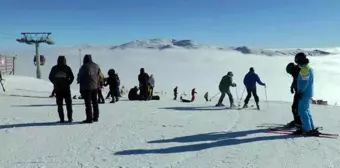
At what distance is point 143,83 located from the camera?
18.0 meters

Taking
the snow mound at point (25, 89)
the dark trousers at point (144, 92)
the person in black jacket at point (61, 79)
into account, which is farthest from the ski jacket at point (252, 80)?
the snow mound at point (25, 89)

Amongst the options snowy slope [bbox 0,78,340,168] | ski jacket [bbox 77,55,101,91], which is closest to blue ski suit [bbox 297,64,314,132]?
snowy slope [bbox 0,78,340,168]

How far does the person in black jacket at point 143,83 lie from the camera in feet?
58.4

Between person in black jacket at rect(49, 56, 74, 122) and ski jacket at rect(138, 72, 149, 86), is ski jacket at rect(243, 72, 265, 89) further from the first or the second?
person in black jacket at rect(49, 56, 74, 122)

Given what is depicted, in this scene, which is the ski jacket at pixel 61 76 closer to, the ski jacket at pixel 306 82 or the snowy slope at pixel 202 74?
the ski jacket at pixel 306 82

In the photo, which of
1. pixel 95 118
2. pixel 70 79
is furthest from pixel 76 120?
pixel 70 79

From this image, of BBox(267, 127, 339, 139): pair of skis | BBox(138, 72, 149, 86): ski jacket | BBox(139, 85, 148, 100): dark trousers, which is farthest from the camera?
BBox(139, 85, 148, 100): dark trousers

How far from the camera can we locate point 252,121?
11062mm

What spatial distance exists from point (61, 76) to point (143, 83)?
8698 mm

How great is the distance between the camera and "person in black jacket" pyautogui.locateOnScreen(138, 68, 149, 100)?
17.8m

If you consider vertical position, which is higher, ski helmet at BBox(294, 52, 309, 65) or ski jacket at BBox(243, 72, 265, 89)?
ski helmet at BBox(294, 52, 309, 65)

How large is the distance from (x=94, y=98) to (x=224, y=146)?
151 inches

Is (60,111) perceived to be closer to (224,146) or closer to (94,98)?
(94,98)

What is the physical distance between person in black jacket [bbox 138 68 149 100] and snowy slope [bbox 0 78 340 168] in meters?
6.81
